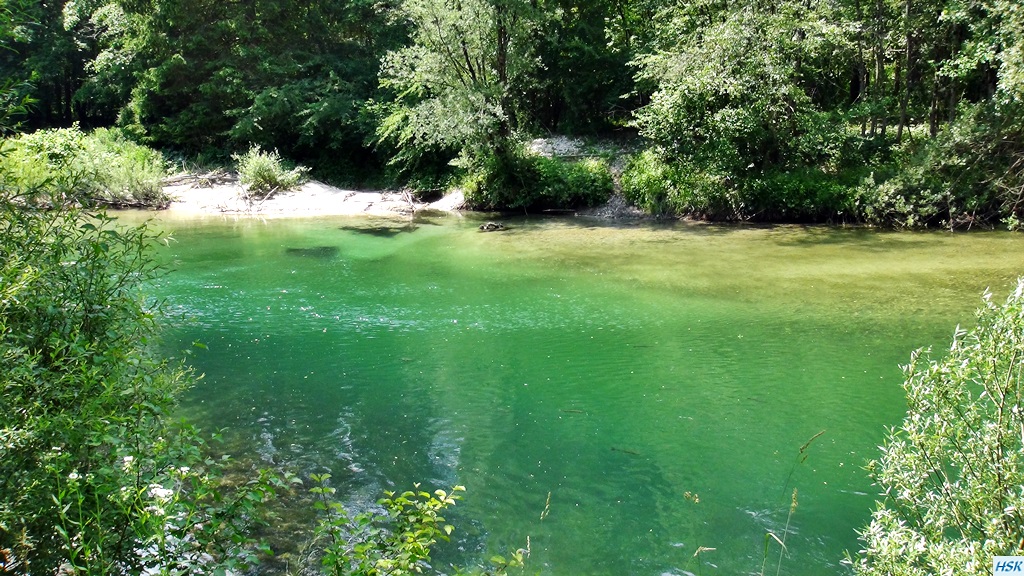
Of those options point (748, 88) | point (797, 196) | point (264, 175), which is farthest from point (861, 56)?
point (264, 175)

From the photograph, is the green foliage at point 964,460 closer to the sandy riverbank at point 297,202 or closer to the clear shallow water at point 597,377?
the clear shallow water at point 597,377

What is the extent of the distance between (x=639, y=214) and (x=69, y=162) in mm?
21742

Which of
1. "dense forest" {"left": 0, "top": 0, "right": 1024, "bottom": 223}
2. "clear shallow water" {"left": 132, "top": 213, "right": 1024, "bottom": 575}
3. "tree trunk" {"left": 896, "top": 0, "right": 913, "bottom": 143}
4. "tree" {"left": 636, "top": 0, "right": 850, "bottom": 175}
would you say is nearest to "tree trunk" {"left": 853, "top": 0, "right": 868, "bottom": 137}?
"dense forest" {"left": 0, "top": 0, "right": 1024, "bottom": 223}

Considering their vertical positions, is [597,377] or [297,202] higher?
[297,202]

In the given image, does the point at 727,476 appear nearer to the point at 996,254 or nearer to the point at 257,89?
the point at 996,254

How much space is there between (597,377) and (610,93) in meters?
22.8

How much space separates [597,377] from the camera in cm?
1015

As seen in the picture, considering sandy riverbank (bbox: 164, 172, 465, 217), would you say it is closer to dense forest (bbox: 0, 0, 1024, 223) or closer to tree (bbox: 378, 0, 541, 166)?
dense forest (bbox: 0, 0, 1024, 223)

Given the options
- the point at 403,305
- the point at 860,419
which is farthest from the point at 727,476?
the point at 403,305

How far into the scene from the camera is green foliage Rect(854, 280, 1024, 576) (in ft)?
12.1

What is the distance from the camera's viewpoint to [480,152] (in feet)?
86.0

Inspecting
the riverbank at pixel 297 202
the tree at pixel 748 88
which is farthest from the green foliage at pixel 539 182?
the tree at pixel 748 88

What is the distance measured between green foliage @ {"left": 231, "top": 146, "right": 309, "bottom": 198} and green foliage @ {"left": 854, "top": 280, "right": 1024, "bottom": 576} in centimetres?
2876

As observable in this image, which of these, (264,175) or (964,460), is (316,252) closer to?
(264,175)
